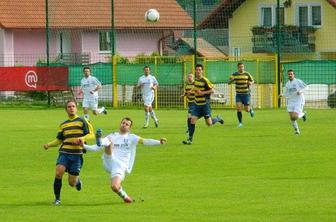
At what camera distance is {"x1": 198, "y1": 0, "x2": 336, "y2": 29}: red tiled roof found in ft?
212

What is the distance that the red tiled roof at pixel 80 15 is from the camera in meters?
60.7

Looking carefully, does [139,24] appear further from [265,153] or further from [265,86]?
[265,153]

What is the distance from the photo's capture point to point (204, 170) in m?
23.7

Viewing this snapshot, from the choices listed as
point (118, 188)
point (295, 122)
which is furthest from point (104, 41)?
point (118, 188)

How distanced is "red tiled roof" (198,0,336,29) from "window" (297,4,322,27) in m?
3.67

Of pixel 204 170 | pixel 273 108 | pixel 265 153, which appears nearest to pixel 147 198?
pixel 204 170

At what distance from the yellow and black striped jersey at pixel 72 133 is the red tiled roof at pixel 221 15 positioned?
45599 mm

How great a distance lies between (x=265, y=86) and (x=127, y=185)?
26240mm

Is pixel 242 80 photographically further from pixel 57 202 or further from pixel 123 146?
pixel 57 202

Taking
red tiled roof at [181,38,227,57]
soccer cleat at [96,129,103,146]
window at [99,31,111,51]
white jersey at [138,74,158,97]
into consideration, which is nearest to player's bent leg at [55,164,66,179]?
soccer cleat at [96,129,103,146]

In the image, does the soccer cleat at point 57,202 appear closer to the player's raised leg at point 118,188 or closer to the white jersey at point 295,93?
the player's raised leg at point 118,188

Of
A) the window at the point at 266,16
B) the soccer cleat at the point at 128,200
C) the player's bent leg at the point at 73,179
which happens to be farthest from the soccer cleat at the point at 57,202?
the window at the point at 266,16

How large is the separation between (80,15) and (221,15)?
8.72 meters

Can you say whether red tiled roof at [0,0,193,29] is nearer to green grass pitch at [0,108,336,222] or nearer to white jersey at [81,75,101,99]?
white jersey at [81,75,101,99]
